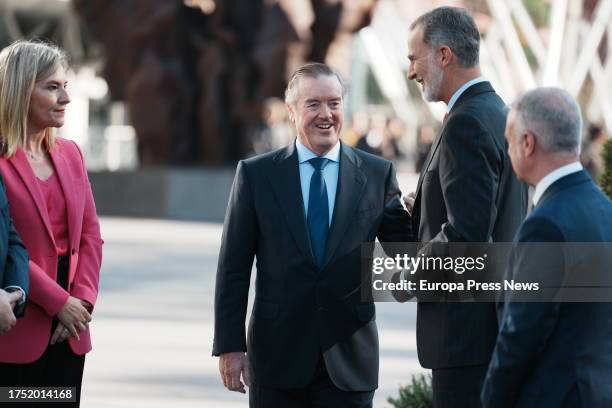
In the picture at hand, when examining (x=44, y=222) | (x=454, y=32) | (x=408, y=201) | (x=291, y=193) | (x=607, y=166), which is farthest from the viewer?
(x=607, y=166)

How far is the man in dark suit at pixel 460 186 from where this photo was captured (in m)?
4.95

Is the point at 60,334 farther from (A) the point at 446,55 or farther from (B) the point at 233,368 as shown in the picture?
(A) the point at 446,55

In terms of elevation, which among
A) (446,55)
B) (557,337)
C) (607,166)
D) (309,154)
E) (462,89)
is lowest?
(557,337)

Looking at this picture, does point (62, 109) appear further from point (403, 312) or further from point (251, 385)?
point (403, 312)

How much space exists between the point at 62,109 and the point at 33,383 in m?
1.09

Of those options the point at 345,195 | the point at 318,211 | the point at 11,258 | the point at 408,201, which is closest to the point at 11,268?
the point at 11,258

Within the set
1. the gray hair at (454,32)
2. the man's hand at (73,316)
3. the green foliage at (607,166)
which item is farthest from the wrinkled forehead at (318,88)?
the green foliage at (607,166)

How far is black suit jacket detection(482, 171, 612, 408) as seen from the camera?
3.96 m

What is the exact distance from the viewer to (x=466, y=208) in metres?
4.92

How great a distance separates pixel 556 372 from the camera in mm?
3996

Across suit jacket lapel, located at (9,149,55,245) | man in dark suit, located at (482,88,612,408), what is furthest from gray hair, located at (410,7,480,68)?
suit jacket lapel, located at (9,149,55,245)

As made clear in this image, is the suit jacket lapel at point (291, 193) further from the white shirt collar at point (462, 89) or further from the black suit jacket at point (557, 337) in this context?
the black suit jacket at point (557, 337)

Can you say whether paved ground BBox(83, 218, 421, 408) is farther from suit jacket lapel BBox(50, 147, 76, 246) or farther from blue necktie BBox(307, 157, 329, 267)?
blue necktie BBox(307, 157, 329, 267)

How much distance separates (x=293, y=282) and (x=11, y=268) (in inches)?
43.5
